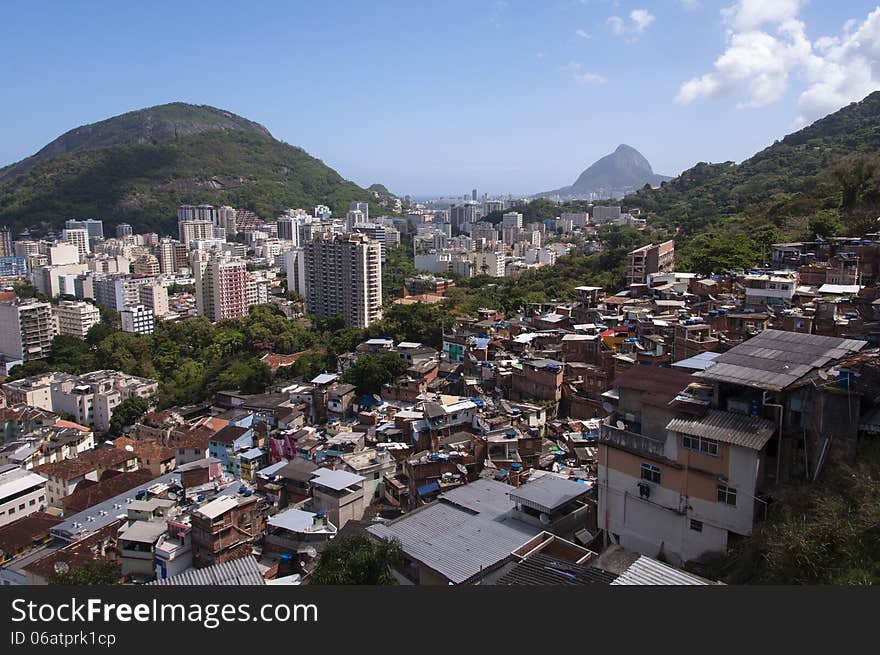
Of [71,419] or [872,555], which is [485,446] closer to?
[872,555]

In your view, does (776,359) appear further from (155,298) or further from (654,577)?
(155,298)

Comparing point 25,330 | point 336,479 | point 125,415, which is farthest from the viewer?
point 25,330

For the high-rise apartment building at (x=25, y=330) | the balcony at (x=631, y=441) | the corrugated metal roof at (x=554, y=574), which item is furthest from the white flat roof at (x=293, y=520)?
the high-rise apartment building at (x=25, y=330)

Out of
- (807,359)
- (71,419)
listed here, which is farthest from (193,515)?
(71,419)

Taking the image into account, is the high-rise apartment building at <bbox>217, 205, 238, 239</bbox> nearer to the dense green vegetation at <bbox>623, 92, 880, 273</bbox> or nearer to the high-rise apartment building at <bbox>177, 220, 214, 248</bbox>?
the high-rise apartment building at <bbox>177, 220, 214, 248</bbox>

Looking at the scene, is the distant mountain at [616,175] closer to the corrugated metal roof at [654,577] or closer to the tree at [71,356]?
the tree at [71,356]

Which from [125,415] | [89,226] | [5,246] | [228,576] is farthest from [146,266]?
[228,576]

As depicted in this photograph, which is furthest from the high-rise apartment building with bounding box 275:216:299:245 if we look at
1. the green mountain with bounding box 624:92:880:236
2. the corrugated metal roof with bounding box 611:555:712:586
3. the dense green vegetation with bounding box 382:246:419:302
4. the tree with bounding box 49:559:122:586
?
the corrugated metal roof with bounding box 611:555:712:586
